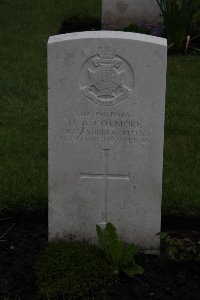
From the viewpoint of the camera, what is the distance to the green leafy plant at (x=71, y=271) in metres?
3.74

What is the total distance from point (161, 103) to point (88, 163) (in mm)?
545

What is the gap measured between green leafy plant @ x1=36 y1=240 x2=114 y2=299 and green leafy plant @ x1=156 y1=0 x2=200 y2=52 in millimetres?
5073

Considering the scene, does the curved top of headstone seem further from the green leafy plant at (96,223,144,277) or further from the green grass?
the green grass

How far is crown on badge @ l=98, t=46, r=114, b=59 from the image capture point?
377 centimetres

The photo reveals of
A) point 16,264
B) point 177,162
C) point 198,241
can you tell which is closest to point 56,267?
point 16,264

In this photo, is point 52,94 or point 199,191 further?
point 199,191

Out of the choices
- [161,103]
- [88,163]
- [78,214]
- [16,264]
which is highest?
[161,103]

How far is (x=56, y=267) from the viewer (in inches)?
153

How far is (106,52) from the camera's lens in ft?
12.4

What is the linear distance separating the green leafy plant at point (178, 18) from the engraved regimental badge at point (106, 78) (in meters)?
4.93

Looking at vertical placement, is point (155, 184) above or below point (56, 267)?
above

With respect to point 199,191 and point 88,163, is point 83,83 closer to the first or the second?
point 88,163

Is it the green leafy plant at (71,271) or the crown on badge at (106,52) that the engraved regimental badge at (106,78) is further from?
the green leafy plant at (71,271)

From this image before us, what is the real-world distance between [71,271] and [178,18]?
5.49 meters
